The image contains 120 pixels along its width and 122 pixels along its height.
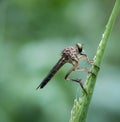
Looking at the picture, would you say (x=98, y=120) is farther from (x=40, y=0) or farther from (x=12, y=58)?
(x=40, y=0)

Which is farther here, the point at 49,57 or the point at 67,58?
the point at 49,57

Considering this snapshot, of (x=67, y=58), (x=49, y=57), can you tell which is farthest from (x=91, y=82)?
(x=49, y=57)

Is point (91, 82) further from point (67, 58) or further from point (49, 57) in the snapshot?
point (49, 57)

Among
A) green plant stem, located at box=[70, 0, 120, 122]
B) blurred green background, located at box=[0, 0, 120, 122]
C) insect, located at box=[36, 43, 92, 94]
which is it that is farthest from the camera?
blurred green background, located at box=[0, 0, 120, 122]

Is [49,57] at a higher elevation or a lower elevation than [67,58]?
lower

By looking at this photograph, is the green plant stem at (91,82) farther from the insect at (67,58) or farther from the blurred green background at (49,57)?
the blurred green background at (49,57)

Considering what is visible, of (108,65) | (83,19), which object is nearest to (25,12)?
(83,19)

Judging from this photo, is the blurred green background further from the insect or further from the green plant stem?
the green plant stem

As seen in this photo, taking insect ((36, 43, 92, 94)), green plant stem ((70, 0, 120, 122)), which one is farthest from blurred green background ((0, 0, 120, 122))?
green plant stem ((70, 0, 120, 122))
